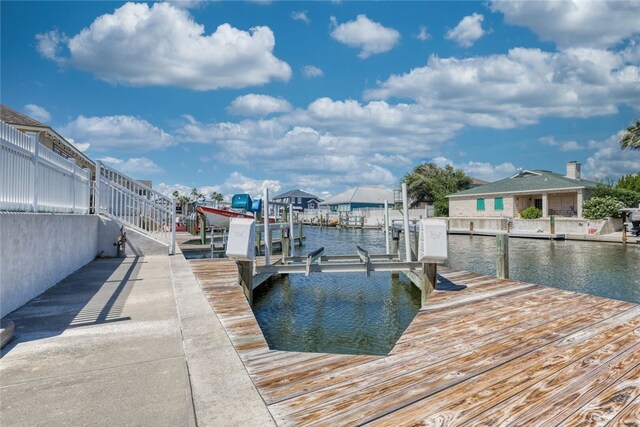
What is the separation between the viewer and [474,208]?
38.3 m

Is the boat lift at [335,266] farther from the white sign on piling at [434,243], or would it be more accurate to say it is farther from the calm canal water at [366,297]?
the calm canal water at [366,297]

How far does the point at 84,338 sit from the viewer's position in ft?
11.3

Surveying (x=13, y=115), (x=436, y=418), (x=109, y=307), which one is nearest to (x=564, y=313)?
(x=436, y=418)

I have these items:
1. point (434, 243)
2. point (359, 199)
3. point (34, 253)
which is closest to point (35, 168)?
point (34, 253)

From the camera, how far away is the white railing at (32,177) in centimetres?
456

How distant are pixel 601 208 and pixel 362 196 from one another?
44247mm

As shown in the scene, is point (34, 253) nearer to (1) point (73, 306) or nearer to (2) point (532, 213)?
(1) point (73, 306)

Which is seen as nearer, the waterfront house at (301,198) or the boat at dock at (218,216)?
the boat at dock at (218,216)

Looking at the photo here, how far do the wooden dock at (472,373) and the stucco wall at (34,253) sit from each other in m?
2.26

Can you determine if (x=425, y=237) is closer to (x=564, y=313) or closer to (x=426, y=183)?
(x=564, y=313)

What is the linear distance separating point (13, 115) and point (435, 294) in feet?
63.1

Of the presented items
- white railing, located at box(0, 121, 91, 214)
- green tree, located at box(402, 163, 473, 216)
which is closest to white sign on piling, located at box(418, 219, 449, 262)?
white railing, located at box(0, 121, 91, 214)

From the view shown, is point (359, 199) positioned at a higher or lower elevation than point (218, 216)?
higher

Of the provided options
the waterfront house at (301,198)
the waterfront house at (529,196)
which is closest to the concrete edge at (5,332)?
the waterfront house at (529,196)
